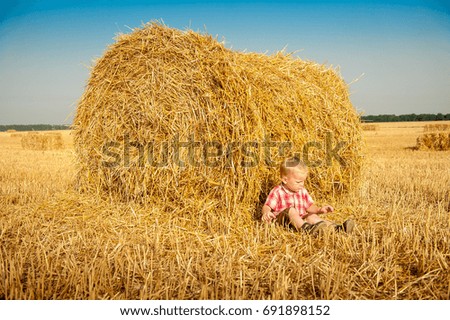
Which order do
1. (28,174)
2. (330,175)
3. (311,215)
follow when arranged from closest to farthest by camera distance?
(311,215) < (330,175) < (28,174)

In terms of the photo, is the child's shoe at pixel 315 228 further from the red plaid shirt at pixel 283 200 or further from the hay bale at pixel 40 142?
the hay bale at pixel 40 142

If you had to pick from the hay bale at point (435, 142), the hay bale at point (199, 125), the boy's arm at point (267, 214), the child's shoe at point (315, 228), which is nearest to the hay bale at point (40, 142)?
the hay bale at point (199, 125)

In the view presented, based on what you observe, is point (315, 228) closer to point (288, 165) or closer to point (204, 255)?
point (288, 165)

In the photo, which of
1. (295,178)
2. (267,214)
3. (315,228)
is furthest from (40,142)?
(315,228)

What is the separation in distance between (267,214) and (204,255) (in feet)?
3.14

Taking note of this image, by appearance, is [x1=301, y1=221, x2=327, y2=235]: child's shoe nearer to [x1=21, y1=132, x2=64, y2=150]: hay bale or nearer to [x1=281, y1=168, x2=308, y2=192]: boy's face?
[x1=281, y1=168, x2=308, y2=192]: boy's face

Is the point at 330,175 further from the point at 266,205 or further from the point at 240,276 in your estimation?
the point at 240,276

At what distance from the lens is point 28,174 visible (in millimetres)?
7297

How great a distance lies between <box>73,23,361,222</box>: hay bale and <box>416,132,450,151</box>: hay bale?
9652 millimetres

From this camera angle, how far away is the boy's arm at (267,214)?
152 inches

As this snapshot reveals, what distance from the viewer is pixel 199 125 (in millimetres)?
4023

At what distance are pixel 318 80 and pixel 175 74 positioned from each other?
1.95 meters
